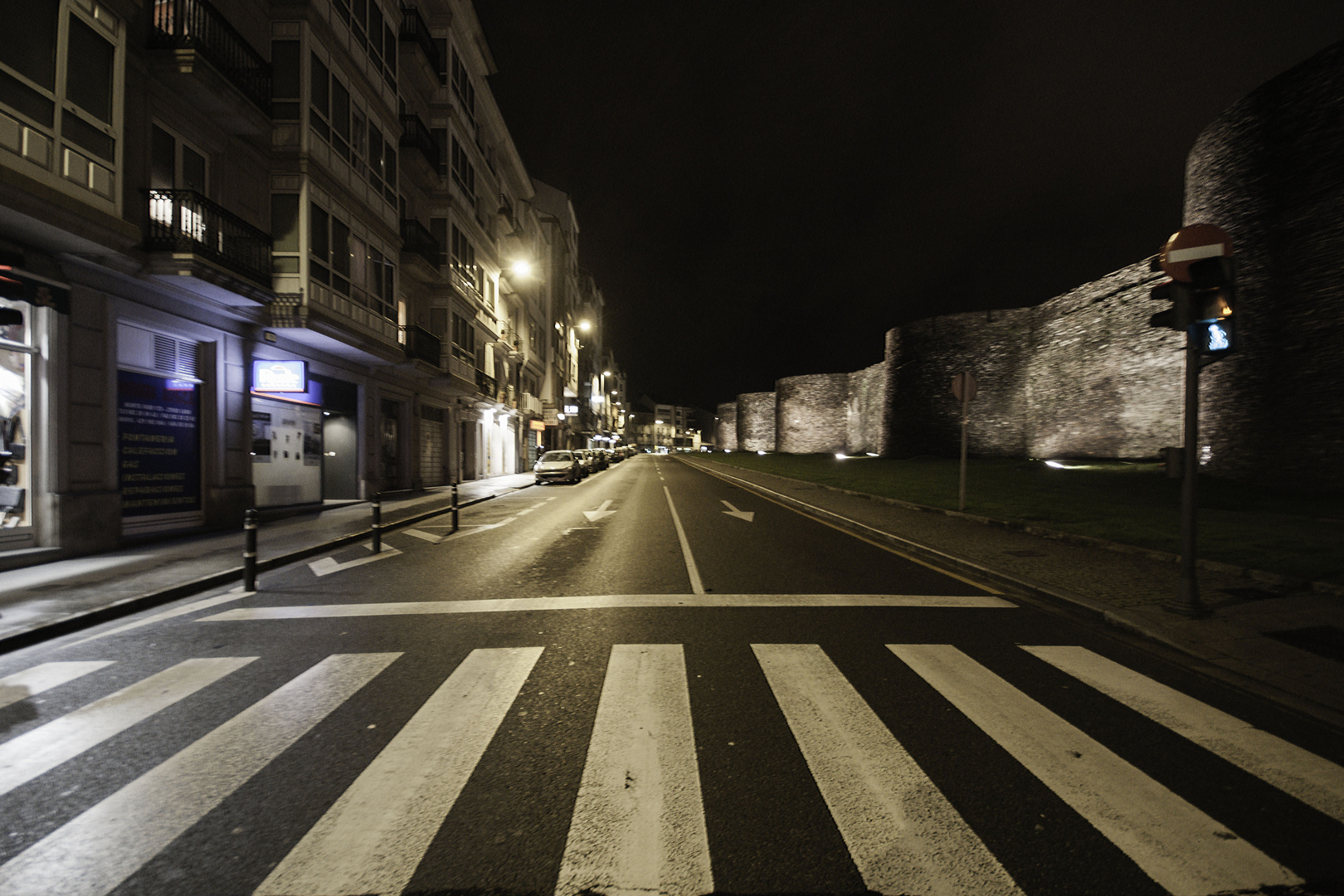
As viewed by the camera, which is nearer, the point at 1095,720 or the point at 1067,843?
the point at 1067,843

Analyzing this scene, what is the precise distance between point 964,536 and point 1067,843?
30.4 feet

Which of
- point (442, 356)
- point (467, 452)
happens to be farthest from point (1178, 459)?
point (467, 452)

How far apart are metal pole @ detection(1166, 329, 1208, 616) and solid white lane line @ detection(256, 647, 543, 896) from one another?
6.48 m

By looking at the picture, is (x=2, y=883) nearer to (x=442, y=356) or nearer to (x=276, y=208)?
(x=276, y=208)

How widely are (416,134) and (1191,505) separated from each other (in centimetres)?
2338

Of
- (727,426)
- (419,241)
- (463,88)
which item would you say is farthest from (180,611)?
(727,426)

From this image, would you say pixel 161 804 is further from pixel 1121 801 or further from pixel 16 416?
pixel 16 416

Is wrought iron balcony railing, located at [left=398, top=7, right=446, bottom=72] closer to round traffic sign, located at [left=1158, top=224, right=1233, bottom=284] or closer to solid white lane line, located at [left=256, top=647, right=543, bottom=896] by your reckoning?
round traffic sign, located at [left=1158, top=224, right=1233, bottom=284]

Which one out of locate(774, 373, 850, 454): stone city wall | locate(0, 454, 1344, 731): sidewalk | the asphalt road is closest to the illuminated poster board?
locate(0, 454, 1344, 731): sidewalk

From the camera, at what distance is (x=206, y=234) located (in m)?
11.9

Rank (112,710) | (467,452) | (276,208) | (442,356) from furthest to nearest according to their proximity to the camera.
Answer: (467,452), (442,356), (276,208), (112,710)

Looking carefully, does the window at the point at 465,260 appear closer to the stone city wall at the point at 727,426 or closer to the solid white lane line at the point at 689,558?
the solid white lane line at the point at 689,558

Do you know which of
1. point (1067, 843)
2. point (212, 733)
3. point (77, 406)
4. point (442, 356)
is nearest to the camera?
point (1067, 843)

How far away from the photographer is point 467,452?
29.6 metres
